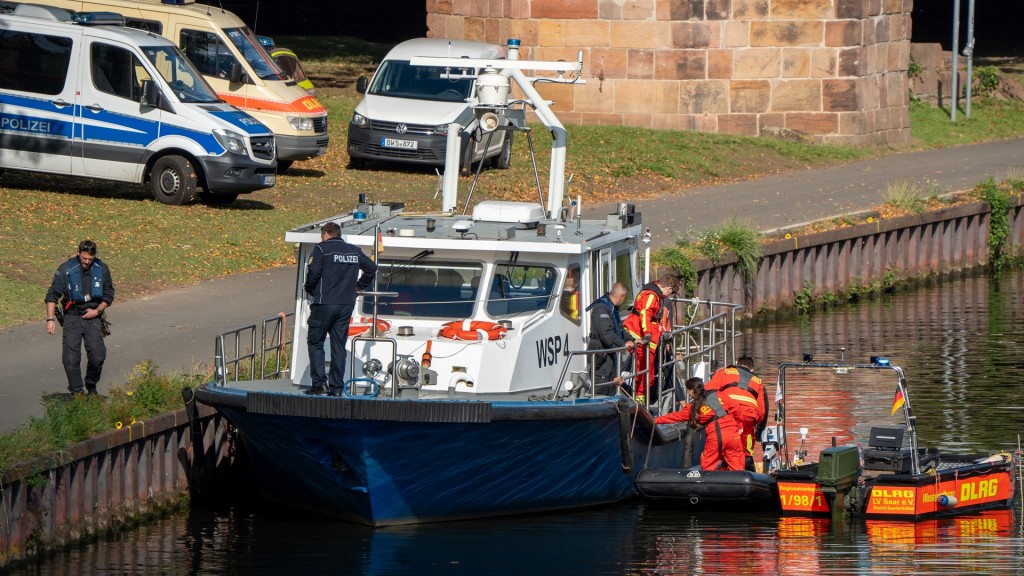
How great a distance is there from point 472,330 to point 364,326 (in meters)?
1.05

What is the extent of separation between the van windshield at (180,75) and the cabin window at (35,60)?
1.32 m

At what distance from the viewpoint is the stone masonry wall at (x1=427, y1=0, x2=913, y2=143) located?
3894cm

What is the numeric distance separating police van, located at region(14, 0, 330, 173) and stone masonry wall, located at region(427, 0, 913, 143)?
837 cm

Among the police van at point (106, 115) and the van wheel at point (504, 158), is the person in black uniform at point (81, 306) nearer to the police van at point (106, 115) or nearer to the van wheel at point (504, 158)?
the police van at point (106, 115)

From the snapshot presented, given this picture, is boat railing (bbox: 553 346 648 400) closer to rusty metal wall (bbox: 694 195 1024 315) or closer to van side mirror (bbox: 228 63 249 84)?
rusty metal wall (bbox: 694 195 1024 315)

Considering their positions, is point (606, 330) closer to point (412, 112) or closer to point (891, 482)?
point (891, 482)

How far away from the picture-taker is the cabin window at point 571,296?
17467 mm

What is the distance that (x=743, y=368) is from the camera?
60.7 feet

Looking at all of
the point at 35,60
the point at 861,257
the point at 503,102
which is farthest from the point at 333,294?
the point at 861,257

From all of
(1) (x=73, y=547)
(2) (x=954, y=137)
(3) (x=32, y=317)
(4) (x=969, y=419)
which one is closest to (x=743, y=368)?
(4) (x=969, y=419)

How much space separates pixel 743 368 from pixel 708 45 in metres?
21.6

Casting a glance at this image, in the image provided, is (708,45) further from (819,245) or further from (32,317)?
(32,317)

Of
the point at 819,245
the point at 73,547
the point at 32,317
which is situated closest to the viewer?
the point at 73,547

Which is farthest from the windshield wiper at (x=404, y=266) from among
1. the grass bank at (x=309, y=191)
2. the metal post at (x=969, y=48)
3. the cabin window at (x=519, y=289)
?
the metal post at (x=969, y=48)
